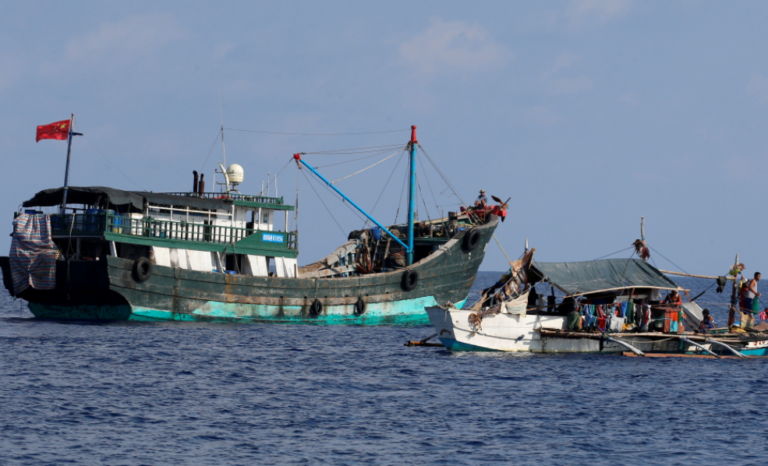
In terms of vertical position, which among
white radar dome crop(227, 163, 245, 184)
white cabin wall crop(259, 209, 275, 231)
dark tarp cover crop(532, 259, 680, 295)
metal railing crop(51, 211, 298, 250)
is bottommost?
dark tarp cover crop(532, 259, 680, 295)

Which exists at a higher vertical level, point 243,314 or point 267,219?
point 267,219

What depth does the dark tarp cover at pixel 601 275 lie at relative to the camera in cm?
3023

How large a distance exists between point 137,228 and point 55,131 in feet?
17.3

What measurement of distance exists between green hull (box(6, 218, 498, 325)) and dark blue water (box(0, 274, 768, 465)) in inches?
98.2

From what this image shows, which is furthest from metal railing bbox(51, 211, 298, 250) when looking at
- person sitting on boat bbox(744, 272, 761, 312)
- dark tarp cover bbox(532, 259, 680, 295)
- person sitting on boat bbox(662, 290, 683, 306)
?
person sitting on boat bbox(744, 272, 761, 312)

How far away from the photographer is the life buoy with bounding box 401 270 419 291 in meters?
40.8

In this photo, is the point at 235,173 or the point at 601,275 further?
the point at 235,173

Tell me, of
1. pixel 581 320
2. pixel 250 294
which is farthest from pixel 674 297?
pixel 250 294

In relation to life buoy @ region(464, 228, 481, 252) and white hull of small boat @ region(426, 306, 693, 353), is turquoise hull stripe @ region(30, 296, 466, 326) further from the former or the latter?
white hull of small boat @ region(426, 306, 693, 353)

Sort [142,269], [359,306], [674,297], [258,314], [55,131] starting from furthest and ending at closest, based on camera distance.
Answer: [359,306] < [258,314] < [55,131] < [142,269] < [674,297]

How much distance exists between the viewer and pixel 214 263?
3806cm

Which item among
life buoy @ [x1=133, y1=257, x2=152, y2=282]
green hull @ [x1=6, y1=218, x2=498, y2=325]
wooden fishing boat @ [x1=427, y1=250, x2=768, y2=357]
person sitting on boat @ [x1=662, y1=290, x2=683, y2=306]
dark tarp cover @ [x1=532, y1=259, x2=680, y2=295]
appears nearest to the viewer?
wooden fishing boat @ [x1=427, y1=250, x2=768, y2=357]

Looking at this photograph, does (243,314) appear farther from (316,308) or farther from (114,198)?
(114,198)

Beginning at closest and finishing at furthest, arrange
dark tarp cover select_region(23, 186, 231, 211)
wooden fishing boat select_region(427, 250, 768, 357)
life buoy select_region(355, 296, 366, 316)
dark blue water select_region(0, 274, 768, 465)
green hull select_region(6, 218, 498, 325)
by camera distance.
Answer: dark blue water select_region(0, 274, 768, 465), wooden fishing boat select_region(427, 250, 768, 357), green hull select_region(6, 218, 498, 325), dark tarp cover select_region(23, 186, 231, 211), life buoy select_region(355, 296, 366, 316)
